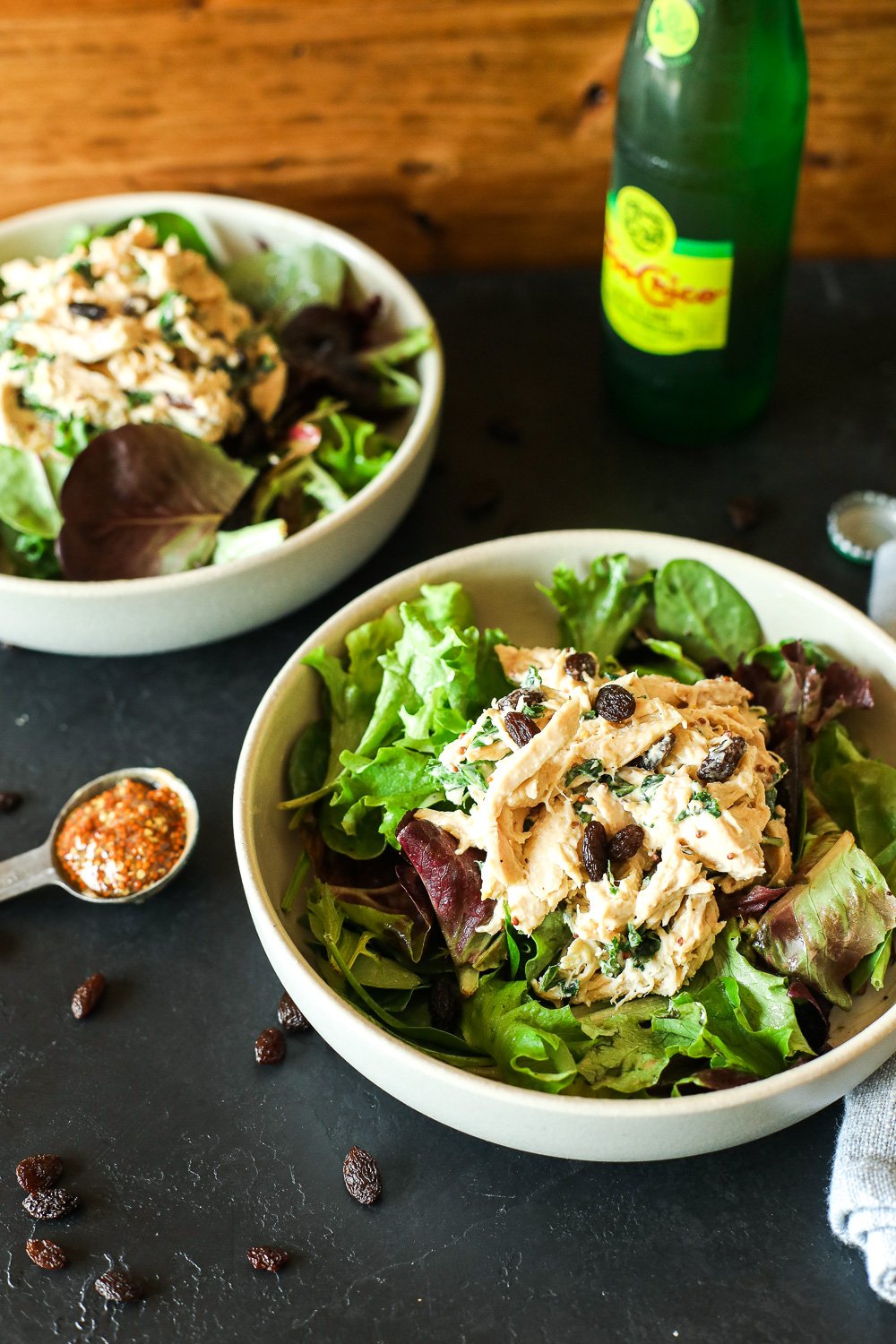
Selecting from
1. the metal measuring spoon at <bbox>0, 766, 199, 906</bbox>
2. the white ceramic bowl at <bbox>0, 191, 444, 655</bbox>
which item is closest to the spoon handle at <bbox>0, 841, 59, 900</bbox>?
the metal measuring spoon at <bbox>0, 766, 199, 906</bbox>

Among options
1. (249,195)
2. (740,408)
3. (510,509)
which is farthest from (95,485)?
(740,408)

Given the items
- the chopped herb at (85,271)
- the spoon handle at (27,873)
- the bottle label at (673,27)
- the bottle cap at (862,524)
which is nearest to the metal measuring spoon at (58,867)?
the spoon handle at (27,873)

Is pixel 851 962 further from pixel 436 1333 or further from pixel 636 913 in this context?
pixel 436 1333

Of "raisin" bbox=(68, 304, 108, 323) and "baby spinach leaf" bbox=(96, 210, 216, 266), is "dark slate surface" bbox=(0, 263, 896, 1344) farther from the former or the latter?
"baby spinach leaf" bbox=(96, 210, 216, 266)

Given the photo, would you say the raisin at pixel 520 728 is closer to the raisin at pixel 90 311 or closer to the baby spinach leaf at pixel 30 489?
the baby spinach leaf at pixel 30 489

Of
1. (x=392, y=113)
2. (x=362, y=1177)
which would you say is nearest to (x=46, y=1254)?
(x=362, y=1177)

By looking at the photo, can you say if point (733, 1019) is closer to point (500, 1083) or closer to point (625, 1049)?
point (625, 1049)
